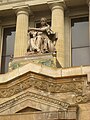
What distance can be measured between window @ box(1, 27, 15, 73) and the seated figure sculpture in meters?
10.0

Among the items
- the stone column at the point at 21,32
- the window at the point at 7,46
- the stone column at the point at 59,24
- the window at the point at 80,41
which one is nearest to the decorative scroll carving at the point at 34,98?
the stone column at the point at 59,24

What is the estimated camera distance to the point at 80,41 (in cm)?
2527

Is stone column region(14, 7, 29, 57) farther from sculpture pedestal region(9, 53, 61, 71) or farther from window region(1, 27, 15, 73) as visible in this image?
sculpture pedestal region(9, 53, 61, 71)

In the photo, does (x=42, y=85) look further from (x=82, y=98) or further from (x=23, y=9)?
(x=23, y=9)

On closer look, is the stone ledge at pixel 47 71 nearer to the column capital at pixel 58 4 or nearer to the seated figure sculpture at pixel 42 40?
the seated figure sculpture at pixel 42 40

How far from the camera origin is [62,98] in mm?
13320

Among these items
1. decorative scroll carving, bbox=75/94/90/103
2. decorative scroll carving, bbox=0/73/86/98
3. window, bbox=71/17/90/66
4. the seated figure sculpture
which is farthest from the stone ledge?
window, bbox=71/17/90/66

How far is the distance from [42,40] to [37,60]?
47.5 inches

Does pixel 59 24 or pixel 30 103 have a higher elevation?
pixel 59 24

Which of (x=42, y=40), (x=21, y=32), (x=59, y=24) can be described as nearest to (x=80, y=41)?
(x=59, y=24)

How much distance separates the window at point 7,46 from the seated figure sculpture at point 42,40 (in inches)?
395

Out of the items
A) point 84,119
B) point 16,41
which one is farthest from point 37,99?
point 16,41

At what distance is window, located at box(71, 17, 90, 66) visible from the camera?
80.5 ft

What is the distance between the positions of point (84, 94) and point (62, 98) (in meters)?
0.78
